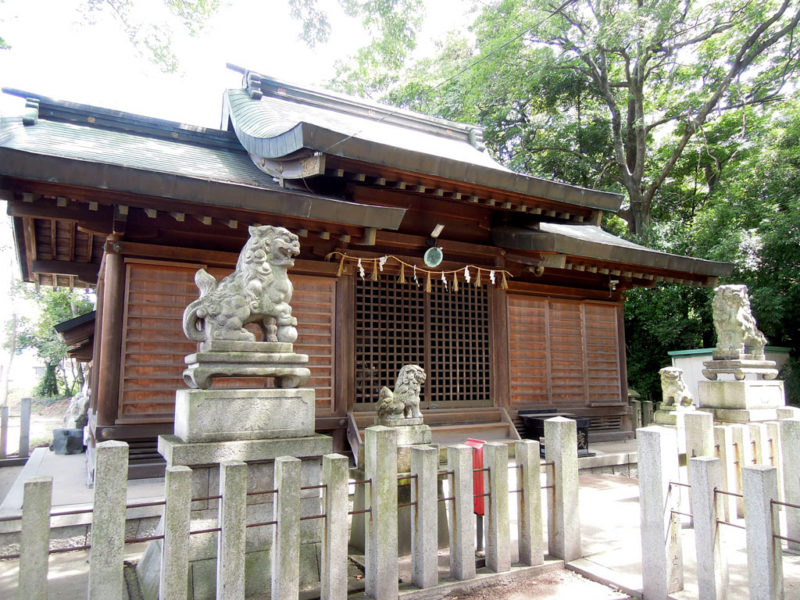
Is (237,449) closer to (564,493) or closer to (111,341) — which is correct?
(564,493)

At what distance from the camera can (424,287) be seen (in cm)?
874

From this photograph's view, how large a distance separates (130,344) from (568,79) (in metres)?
19.4

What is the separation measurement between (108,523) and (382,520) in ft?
5.54

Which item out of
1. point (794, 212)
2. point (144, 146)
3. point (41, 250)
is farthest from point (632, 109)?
point (41, 250)

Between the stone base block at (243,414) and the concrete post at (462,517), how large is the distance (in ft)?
4.00

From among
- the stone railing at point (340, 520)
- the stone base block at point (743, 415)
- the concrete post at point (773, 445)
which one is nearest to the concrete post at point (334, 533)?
the stone railing at point (340, 520)

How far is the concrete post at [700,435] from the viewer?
506 centimetres

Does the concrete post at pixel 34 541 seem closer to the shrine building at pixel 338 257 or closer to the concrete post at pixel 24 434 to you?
the shrine building at pixel 338 257

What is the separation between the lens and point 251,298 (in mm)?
4270

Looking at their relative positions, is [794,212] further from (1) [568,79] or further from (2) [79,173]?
(2) [79,173]

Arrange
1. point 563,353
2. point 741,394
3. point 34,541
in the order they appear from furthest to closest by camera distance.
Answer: point 563,353 < point 741,394 < point 34,541

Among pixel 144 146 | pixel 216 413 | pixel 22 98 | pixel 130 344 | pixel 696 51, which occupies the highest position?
pixel 696 51

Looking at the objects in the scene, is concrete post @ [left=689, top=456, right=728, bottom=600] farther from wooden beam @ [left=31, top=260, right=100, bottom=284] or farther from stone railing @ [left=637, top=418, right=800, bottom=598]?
wooden beam @ [left=31, top=260, right=100, bottom=284]

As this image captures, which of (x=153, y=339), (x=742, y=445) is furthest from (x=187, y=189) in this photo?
(x=742, y=445)
